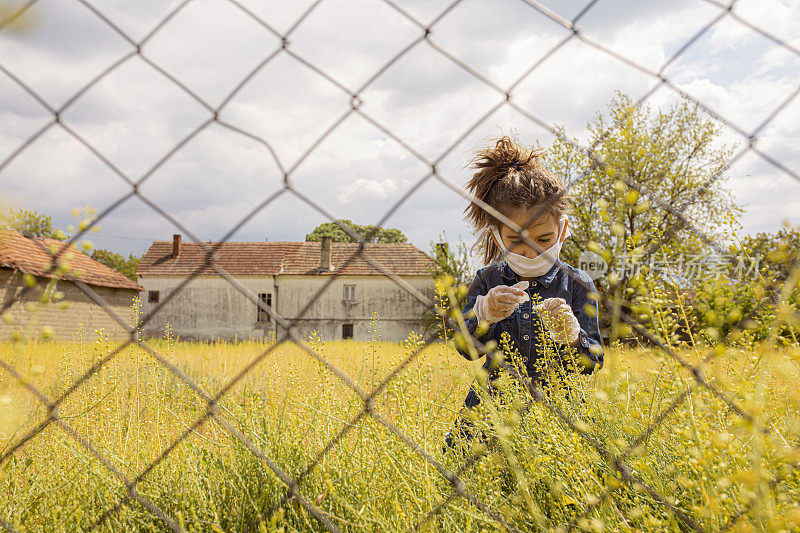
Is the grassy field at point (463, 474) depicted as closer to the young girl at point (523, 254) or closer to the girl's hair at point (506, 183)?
the young girl at point (523, 254)

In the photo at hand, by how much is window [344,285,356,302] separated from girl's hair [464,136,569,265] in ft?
96.8

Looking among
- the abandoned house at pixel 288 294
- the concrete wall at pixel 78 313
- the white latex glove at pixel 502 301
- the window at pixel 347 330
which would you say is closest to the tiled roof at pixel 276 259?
the abandoned house at pixel 288 294

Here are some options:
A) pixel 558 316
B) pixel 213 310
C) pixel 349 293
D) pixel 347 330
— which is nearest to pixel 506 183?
pixel 558 316

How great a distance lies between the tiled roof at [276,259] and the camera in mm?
31234

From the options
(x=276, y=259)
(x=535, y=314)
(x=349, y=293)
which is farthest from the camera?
(x=276, y=259)

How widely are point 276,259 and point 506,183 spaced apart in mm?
31497

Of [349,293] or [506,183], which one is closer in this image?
[506,183]

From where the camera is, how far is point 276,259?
33.1 metres

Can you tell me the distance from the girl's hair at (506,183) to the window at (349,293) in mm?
29493

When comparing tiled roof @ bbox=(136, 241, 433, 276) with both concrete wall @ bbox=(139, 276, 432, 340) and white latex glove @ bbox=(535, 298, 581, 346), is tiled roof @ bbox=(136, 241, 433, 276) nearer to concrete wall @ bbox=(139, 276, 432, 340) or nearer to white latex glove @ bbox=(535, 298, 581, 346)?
concrete wall @ bbox=(139, 276, 432, 340)

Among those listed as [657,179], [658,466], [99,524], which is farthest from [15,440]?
[657,179]

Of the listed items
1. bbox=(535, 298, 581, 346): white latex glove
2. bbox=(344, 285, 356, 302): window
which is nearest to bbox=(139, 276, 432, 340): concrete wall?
bbox=(344, 285, 356, 302): window

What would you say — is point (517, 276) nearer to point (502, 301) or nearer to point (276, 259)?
point (502, 301)

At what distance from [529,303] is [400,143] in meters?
2.10
